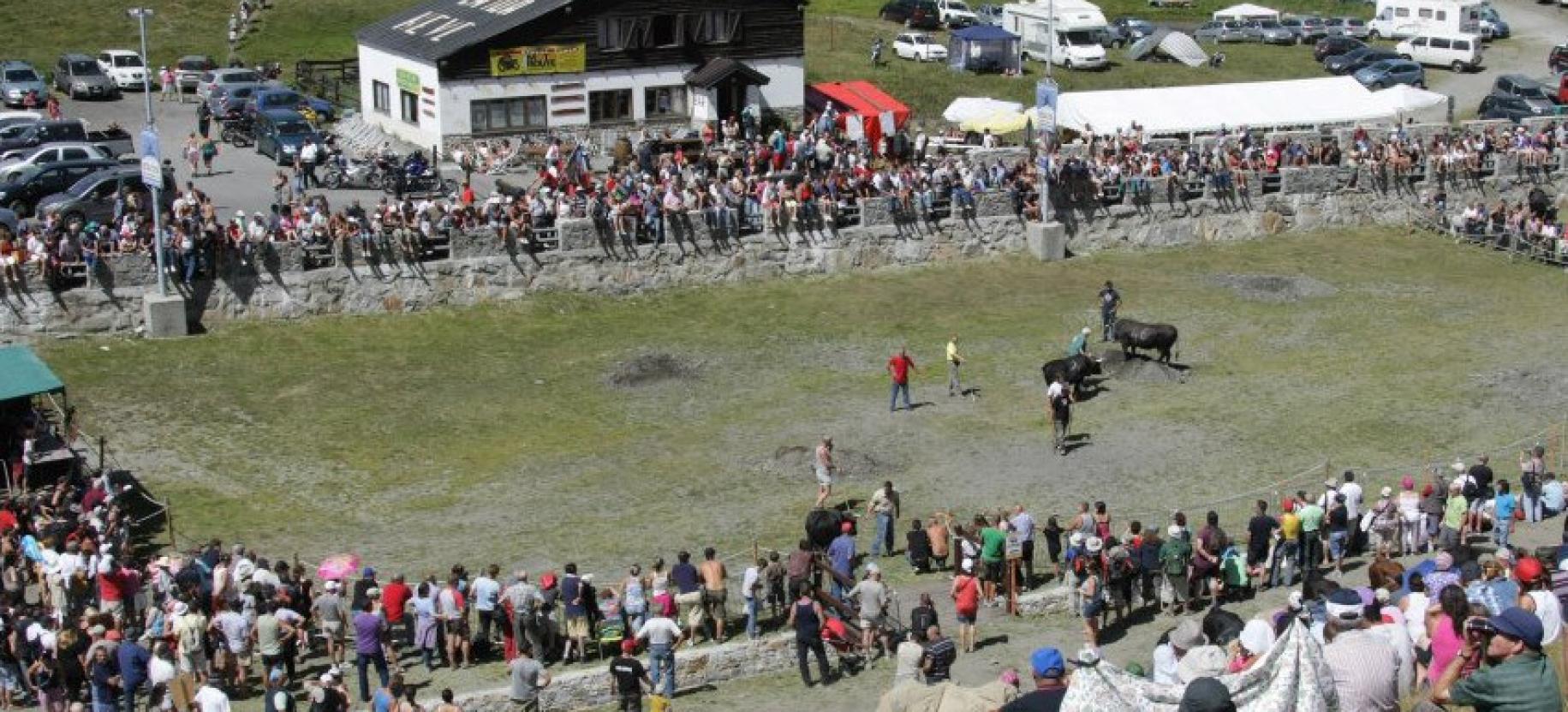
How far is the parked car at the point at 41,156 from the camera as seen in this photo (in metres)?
46.3

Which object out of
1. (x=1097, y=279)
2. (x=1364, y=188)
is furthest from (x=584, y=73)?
(x=1364, y=188)

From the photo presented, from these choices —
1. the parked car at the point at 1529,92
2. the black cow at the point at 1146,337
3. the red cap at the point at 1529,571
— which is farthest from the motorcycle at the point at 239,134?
the red cap at the point at 1529,571

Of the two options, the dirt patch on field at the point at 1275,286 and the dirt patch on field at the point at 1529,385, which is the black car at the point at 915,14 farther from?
the dirt patch on field at the point at 1529,385

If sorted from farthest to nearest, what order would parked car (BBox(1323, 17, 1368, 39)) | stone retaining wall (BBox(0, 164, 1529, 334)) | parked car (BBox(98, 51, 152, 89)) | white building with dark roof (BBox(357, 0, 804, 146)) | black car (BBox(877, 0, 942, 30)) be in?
parked car (BBox(1323, 17, 1368, 39)), black car (BBox(877, 0, 942, 30)), parked car (BBox(98, 51, 152, 89)), white building with dark roof (BBox(357, 0, 804, 146)), stone retaining wall (BBox(0, 164, 1529, 334))

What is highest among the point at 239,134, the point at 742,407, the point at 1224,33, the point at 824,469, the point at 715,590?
the point at 1224,33

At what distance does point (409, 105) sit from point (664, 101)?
6755mm

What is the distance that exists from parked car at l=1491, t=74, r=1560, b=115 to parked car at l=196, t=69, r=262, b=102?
38.5 meters

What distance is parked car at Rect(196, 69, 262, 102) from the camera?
5947 cm

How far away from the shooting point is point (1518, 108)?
63406 mm

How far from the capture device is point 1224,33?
78062 mm

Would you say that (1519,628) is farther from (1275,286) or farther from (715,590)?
(1275,286)

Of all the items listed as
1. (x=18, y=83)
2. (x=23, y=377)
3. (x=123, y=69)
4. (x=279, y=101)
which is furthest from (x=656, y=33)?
(x=23, y=377)

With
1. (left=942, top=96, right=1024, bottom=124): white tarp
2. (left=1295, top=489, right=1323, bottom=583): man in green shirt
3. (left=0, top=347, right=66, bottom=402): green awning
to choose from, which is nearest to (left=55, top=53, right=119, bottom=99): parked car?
(left=942, top=96, right=1024, bottom=124): white tarp

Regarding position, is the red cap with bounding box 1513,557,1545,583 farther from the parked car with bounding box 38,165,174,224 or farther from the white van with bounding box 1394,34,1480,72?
the white van with bounding box 1394,34,1480,72
